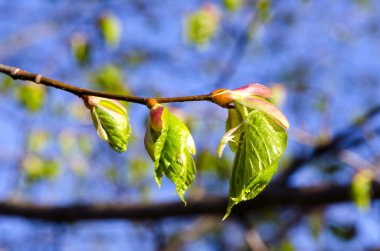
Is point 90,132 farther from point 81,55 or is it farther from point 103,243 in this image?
point 103,243

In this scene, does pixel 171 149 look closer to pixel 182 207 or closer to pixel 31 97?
pixel 182 207

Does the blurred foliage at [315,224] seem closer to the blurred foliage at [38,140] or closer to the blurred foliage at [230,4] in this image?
the blurred foliage at [230,4]

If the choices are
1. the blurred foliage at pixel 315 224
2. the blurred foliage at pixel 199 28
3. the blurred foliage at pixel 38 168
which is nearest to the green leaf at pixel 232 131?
the blurred foliage at pixel 199 28

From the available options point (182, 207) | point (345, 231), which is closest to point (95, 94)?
point (182, 207)

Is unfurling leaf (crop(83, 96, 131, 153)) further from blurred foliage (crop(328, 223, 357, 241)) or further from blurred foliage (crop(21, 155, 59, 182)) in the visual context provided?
blurred foliage (crop(21, 155, 59, 182))

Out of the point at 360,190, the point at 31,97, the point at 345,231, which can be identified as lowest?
the point at 345,231
